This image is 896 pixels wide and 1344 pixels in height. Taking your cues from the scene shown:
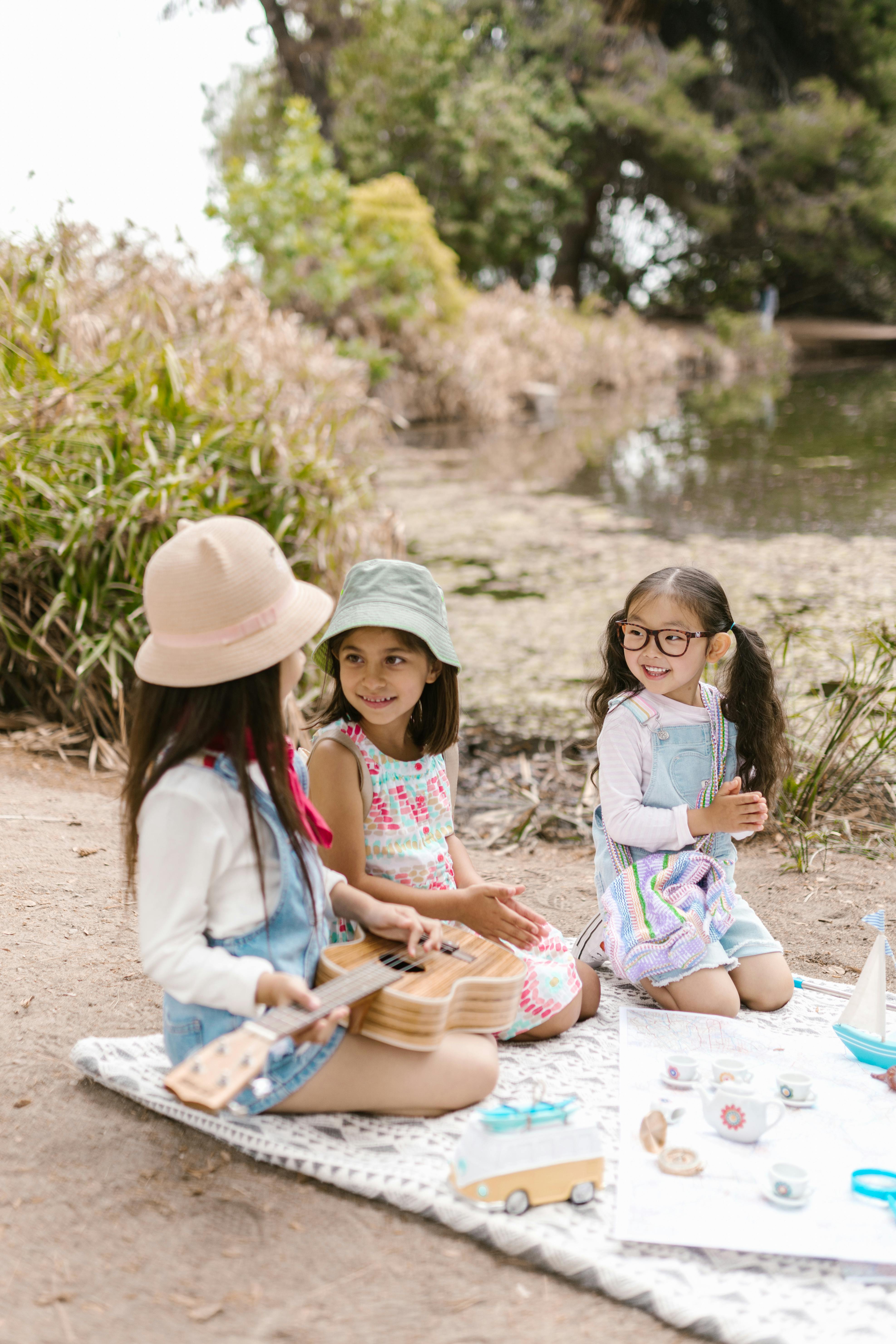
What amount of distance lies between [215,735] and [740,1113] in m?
0.99

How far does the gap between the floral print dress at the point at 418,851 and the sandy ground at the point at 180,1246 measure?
0.53 m

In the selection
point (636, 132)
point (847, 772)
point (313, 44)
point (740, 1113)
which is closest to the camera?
point (740, 1113)

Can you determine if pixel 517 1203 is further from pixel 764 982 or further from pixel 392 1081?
pixel 764 982

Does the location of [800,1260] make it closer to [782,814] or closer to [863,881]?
[863,881]

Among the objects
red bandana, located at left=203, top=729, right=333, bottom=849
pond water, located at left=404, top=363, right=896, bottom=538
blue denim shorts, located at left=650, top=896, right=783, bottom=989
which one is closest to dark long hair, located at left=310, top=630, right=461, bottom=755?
red bandana, located at left=203, top=729, right=333, bottom=849

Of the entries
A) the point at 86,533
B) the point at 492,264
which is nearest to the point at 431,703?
the point at 86,533

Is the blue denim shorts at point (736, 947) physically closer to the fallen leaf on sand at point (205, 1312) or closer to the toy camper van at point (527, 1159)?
the toy camper van at point (527, 1159)

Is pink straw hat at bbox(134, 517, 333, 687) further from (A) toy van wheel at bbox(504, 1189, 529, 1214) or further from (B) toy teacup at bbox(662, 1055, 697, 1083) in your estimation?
(B) toy teacup at bbox(662, 1055, 697, 1083)

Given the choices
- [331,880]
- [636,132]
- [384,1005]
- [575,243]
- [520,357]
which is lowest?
[384,1005]

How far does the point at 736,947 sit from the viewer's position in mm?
2211

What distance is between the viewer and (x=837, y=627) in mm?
4586

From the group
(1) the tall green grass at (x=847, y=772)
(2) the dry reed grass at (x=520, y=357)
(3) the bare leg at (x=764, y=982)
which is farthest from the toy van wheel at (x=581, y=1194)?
(2) the dry reed grass at (x=520, y=357)

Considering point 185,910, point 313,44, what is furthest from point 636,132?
point 185,910

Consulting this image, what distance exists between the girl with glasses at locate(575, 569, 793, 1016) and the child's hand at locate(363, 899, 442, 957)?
0.58 metres
